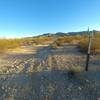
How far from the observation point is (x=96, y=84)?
834cm

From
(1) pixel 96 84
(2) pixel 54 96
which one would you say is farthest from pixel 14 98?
(1) pixel 96 84

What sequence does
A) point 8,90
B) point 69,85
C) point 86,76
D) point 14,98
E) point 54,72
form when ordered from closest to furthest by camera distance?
1. point 14,98
2. point 8,90
3. point 69,85
4. point 86,76
5. point 54,72

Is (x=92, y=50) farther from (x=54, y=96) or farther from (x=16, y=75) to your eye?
(x=54, y=96)

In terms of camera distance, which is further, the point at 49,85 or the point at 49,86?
the point at 49,85

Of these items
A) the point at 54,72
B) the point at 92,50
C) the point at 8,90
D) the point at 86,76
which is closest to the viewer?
the point at 8,90

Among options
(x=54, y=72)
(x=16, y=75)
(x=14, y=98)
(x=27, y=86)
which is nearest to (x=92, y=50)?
(x=54, y=72)

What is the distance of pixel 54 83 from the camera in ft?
27.5

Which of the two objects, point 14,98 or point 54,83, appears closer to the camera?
point 14,98

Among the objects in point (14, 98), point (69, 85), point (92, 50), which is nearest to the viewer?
point (14, 98)

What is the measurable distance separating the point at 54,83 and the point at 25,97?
178cm

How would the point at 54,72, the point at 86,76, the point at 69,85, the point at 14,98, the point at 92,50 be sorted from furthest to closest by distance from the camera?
the point at 92,50 → the point at 54,72 → the point at 86,76 → the point at 69,85 → the point at 14,98

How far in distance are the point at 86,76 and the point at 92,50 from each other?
888cm

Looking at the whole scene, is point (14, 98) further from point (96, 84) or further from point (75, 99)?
point (96, 84)

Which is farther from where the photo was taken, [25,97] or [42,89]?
[42,89]
